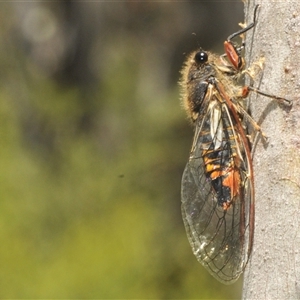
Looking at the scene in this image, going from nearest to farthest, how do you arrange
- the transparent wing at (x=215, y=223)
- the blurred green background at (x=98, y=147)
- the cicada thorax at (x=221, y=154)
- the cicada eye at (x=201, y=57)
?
1. the transparent wing at (x=215, y=223)
2. the cicada thorax at (x=221, y=154)
3. the cicada eye at (x=201, y=57)
4. the blurred green background at (x=98, y=147)

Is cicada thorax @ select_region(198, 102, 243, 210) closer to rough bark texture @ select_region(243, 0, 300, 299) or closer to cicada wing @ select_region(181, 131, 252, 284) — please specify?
cicada wing @ select_region(181, 131, 252, 284)

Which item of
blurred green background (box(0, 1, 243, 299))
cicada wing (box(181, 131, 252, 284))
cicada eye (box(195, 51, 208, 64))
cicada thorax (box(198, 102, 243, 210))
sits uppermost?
blurred green background (box(0, 1, 243, 299))

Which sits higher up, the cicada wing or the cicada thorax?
the cicada thorax

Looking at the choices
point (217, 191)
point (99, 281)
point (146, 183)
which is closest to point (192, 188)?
point (217, 191)

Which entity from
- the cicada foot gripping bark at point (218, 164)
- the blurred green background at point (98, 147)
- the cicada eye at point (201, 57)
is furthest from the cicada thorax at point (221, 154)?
the blurred green background at point (98, 147)

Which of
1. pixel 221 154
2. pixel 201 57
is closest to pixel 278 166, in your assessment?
pixel 221 154

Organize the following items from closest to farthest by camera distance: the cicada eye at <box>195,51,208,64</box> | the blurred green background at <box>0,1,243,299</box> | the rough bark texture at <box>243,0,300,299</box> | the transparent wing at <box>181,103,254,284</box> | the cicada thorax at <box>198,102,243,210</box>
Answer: the rough bark texture at <box>243,0,300,299</box>, the transparent wing at <box>181,103,254,284</box>, the cicada thorax at <box>198,102,243,210</box>, the cicada eye at <box>195,51,208,64</box>, the blurred green background at <box>0,1,243,299</box>

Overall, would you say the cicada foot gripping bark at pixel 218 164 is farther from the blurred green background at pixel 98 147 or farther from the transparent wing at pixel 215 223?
the blurred green background at pixel 98 147

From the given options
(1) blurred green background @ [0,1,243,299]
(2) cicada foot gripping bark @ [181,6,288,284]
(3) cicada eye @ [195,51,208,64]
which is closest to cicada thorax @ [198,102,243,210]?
(2) cicada foot gripping bark @ [181,6,288,284]
